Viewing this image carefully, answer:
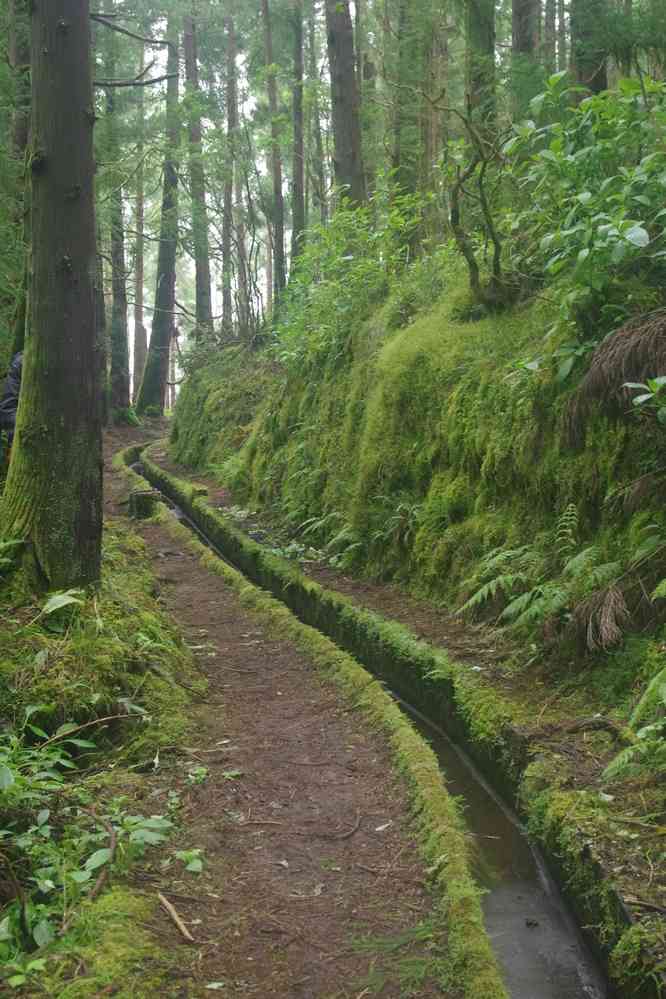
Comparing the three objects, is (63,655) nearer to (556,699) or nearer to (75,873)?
(75,873)

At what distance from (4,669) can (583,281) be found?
4867mm

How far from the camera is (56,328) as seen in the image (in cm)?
635

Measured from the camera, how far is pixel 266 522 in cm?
1211

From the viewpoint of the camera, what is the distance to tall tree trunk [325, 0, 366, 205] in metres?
14.7

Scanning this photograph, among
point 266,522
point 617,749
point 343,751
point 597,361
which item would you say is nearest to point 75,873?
point 343,751

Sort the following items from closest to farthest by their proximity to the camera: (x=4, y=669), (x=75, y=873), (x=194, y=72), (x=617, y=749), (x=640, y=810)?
1. (x=75, y=873)
2. (x=640, y=810)
3. (x=617, y=749)
4. (x=4, y=669)
5. (x=194, y=72)

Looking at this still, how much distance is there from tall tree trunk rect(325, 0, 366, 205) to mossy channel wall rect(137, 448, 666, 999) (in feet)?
24.6

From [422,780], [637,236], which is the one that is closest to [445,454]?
[637,236]

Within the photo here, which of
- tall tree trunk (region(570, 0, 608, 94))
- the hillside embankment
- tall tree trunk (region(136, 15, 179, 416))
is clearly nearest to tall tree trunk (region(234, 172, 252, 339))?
tall tree trunk (region(136, 15, 179, 416))

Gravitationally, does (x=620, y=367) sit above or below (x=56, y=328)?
below

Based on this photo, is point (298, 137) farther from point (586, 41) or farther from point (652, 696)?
point (652, 696)

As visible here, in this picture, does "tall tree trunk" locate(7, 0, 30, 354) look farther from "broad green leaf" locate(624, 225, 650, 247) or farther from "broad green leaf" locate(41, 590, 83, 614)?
"broad green leaf" locate(624, 225, 650, 247)

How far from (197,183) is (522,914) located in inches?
967

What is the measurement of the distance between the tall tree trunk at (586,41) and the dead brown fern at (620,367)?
15.8 feet
